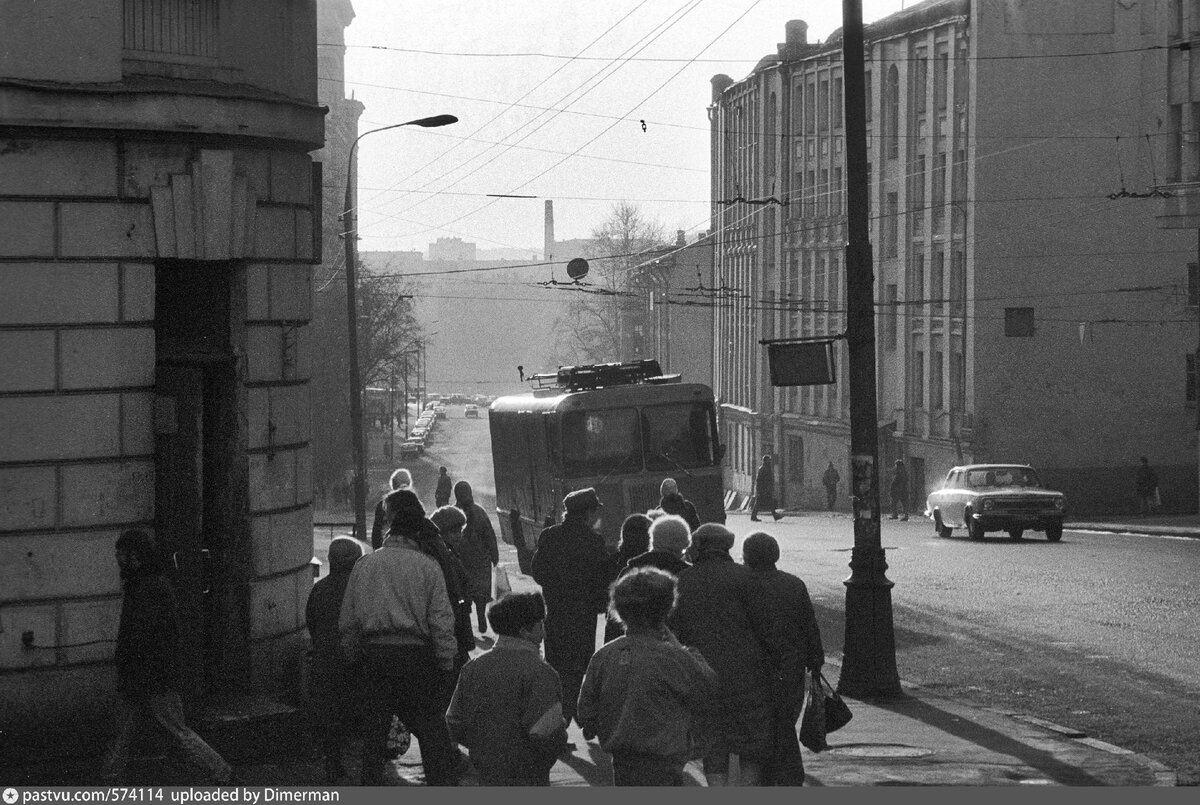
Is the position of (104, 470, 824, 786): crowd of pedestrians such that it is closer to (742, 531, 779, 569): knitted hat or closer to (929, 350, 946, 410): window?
(742, 531, 779, 569): knitted hat

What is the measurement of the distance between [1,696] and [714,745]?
492cm

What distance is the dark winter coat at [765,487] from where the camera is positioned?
4931 centimetres

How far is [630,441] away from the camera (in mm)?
26906

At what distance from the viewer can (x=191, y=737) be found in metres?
10.2

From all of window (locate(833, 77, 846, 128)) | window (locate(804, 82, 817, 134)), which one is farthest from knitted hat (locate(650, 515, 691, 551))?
window (locate(804, 82, 817, 134))

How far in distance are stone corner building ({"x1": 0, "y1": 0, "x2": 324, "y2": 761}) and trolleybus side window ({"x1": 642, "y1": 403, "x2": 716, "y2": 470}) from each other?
13199 mm

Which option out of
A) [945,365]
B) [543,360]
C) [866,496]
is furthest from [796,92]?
[543,360]

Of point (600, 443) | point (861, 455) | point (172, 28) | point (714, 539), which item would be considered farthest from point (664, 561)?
point (600, 443)

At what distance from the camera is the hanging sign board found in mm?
14859

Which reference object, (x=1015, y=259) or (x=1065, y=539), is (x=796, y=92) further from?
(x=1065, y=539)

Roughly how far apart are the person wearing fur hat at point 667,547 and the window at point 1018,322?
4492cm

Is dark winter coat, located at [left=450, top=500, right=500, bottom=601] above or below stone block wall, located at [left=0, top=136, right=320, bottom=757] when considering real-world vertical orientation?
below

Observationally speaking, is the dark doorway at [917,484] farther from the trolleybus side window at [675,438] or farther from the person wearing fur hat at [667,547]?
the person wearing fur hat at [667,547]

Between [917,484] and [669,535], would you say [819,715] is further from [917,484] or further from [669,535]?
[917,484]
